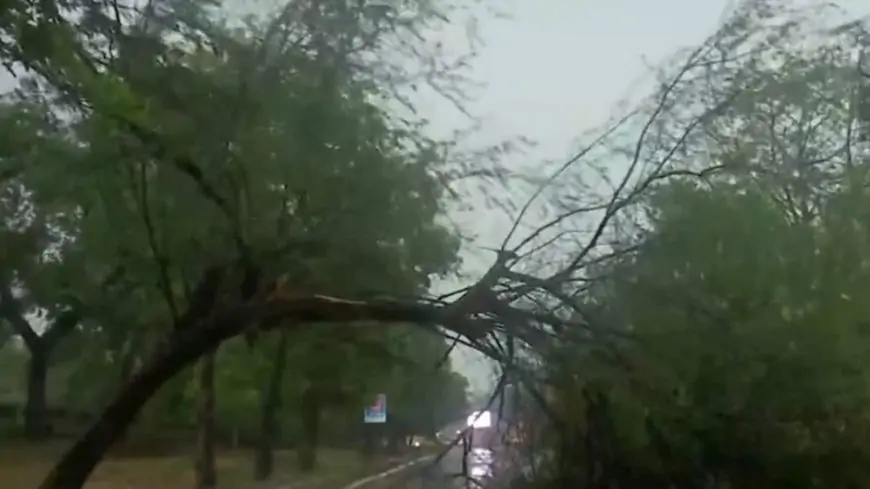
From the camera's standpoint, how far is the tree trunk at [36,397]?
3.81 meters

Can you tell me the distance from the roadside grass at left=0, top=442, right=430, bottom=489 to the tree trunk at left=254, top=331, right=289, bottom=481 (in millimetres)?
38

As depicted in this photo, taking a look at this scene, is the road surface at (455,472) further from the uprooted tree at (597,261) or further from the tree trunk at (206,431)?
the tree trunk at (206,431)

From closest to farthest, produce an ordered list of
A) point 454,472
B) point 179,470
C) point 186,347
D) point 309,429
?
point 186,347
point 454,472
point 179,470
point 309,429

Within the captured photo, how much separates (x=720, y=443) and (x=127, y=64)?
2330 millimetres

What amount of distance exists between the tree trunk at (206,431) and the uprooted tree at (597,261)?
0.16 metres

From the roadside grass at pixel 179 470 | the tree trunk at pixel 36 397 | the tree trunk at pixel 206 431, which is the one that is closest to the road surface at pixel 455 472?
the roadside grass at pixel 179 470

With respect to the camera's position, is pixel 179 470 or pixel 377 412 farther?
pixel 377 412

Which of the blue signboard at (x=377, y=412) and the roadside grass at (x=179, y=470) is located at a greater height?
the blue signboard at (x=377, y=412)

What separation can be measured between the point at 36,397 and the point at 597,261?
183 cm

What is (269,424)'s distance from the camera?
13.6 ft

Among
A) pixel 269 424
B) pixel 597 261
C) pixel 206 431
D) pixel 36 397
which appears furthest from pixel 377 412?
pixel 36 397

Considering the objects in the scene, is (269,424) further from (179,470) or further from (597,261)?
(597,261)

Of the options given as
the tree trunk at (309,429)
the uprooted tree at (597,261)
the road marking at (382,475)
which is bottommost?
the road marking at (382,475)

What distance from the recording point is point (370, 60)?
156 inches
